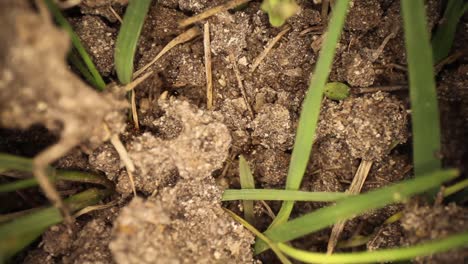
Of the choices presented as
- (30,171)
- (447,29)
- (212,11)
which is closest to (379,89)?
(447,29)

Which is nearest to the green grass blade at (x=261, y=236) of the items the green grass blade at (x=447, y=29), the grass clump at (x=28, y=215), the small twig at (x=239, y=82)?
the small twig at (x=239, y=82)

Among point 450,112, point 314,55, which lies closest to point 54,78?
point 314,55

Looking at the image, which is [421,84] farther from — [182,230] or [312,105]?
[182,230]

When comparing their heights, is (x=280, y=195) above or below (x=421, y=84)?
below

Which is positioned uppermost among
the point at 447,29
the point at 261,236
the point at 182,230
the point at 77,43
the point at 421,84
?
the point at 447,29

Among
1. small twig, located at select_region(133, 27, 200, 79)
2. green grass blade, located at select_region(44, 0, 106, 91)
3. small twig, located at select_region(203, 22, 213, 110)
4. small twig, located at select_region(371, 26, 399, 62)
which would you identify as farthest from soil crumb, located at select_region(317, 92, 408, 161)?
green grass blade, located at select_region(44, 0, 106, 91)

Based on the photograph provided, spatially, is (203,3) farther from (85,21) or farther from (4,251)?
(4,251)
